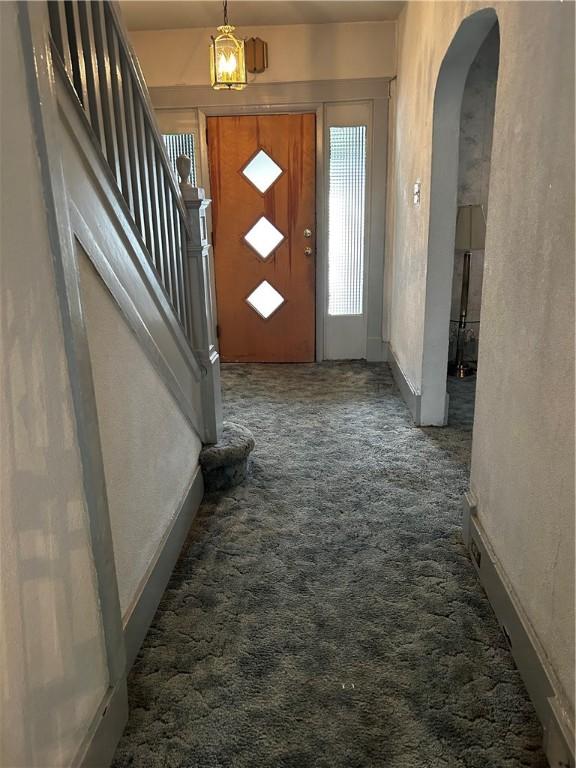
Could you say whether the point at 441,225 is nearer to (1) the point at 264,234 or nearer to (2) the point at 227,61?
(2) the point at 227,61

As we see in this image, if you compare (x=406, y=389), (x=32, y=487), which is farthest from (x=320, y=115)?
(x=32, y=487)

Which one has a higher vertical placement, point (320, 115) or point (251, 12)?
point (251, 12)

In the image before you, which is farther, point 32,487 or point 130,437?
point 130,437

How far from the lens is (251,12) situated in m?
4.28

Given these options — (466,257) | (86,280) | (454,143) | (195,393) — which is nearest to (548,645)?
(86,280)

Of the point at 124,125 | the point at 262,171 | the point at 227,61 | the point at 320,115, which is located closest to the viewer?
the point at 124,125

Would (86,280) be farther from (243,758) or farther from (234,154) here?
(234,154)

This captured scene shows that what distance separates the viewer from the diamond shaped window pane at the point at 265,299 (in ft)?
17.0

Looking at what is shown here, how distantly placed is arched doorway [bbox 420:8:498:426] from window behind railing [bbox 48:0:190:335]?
1509 millimetres

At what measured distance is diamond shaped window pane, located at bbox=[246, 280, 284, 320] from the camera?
5.18 m

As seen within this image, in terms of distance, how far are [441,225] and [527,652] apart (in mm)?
2399

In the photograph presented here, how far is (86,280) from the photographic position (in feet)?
5.15

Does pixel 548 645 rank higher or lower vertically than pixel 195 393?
lower

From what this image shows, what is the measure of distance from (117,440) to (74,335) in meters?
0.53
